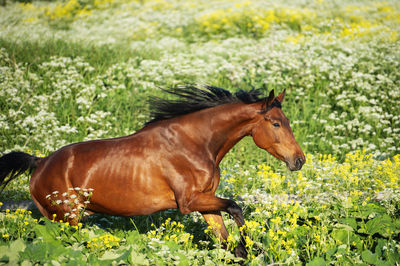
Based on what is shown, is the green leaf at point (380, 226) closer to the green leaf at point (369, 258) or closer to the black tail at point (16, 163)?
the green leaf at point (369, 258)

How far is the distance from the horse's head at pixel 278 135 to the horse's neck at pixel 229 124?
0.09m

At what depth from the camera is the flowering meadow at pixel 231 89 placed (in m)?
4.31

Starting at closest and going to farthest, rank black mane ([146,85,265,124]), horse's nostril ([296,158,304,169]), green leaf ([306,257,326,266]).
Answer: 1. green leaf ([306,257,326,266])
2. horse's nostril ([296,158,304,169])
3. black mane ([146,85,265,124])

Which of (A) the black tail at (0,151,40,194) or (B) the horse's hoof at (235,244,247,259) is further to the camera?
(A) the black tail at (0,151,40,194)

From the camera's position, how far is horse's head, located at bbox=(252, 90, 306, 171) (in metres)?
4.33

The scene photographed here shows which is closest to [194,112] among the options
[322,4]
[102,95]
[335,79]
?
[102,95]

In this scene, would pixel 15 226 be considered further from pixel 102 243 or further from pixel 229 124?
pixel 229 124

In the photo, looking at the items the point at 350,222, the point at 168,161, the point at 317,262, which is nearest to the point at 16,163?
the point at 168,161

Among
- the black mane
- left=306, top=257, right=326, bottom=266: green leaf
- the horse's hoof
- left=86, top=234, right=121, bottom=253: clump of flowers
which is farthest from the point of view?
the black mane

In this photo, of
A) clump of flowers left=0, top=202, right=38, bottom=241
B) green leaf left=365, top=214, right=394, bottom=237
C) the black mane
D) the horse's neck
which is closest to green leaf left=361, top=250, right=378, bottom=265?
green leaf left=365, top=214, right=394, bottom=237

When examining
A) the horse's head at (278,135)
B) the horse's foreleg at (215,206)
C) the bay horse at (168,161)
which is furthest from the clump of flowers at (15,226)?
the horse's head at (278,135)

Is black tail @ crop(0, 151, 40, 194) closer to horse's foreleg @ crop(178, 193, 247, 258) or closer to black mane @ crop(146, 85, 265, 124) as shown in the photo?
black mane @ crop(146, 85, 265, 124)

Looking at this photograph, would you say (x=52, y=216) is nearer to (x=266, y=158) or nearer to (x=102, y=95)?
(x=266, y=158)

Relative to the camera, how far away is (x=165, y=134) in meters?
4.41
